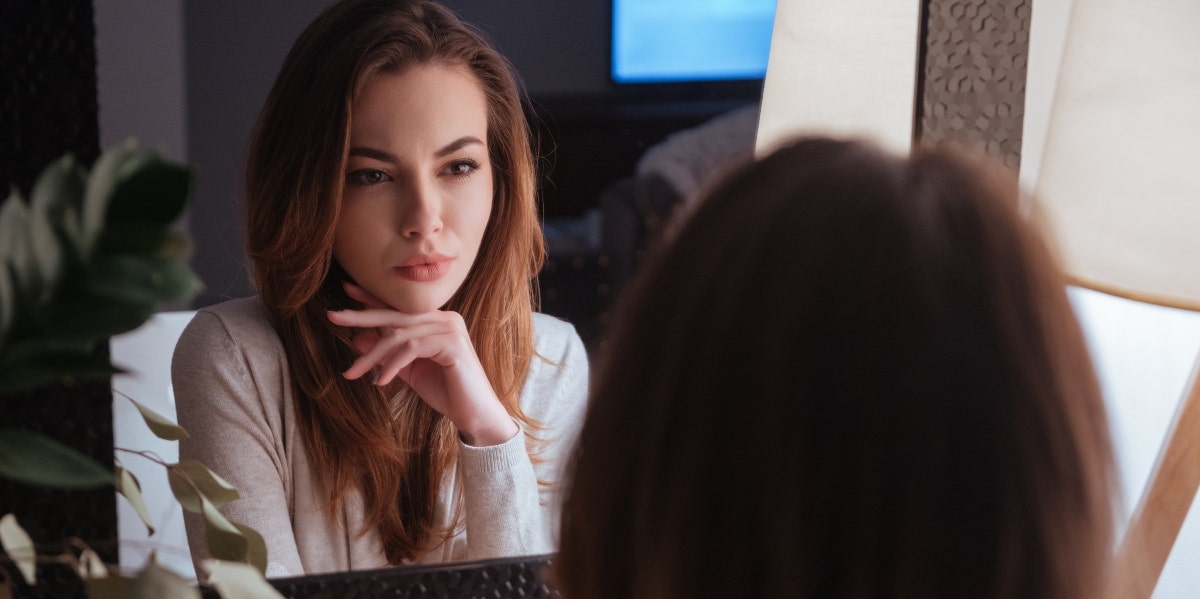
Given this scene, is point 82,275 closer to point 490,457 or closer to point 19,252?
point 19,252

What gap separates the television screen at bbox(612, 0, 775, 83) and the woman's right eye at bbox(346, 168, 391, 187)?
0.53 ft

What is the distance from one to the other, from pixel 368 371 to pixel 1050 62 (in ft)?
1.75

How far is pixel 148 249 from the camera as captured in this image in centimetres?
30

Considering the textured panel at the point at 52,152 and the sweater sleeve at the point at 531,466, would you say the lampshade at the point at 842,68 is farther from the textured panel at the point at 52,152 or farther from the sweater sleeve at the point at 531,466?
the textured panel at the point at 52,152

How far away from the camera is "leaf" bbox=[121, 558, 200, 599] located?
0.30 meters

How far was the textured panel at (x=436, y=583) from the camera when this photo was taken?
62 cm

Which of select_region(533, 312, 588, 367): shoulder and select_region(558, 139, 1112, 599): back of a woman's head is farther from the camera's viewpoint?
select_region(533, 312, 588, 367): shoulder

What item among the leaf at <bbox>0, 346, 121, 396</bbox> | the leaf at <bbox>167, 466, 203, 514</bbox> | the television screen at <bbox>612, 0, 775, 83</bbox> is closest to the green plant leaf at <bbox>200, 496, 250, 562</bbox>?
the leaf at <bbox>167, 466, 203, 514</bbox>

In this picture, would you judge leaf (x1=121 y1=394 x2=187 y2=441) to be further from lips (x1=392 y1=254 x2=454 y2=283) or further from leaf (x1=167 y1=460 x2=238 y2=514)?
lips (x1=392 y1=254 x2=454 y2=283)

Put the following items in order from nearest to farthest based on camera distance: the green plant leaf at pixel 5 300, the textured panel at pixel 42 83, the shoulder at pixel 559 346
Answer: the green plant leaf at pixel 5 300, the textured panel at pixel 42 83, the shoulder at pixel 559 346

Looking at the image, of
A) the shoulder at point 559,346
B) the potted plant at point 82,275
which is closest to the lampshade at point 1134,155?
the shoulder at point 559,346

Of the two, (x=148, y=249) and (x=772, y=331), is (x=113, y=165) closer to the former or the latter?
(x=148, y=249)

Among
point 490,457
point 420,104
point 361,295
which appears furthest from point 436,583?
point 420,104

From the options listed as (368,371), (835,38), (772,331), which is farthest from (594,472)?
(835,38)
